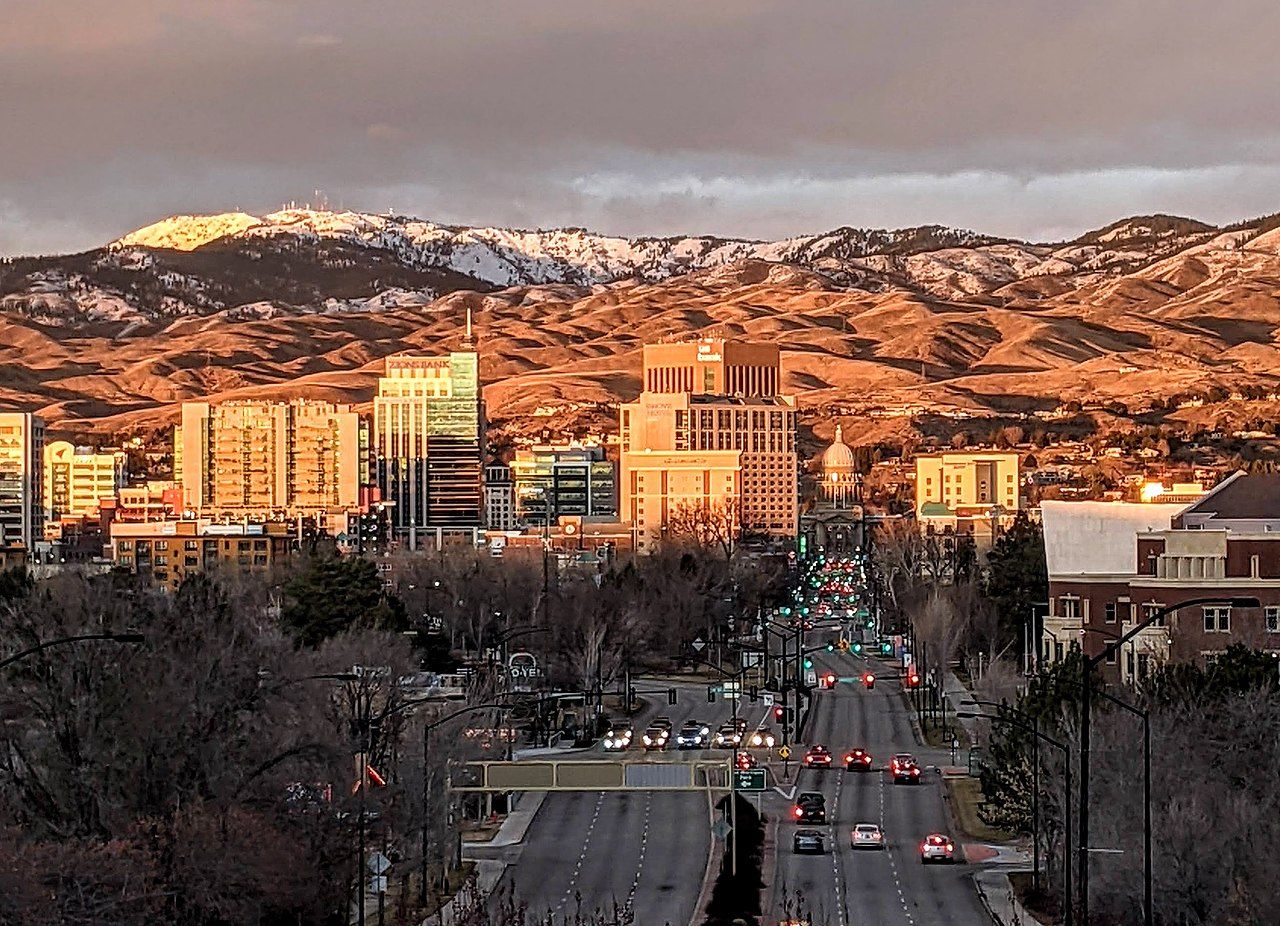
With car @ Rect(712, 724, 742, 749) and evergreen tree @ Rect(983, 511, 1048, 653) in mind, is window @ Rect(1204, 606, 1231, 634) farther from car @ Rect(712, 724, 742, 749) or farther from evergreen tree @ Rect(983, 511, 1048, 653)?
evergreen tree @ Rect(983, 511, 1048, 653)

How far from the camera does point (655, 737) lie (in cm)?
10600

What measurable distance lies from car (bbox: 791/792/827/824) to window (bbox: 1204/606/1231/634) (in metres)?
18.5

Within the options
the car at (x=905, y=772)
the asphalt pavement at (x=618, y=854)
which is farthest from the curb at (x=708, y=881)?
the car at (x=905, y=772)

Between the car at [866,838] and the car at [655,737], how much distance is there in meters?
20.8

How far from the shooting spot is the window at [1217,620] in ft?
323

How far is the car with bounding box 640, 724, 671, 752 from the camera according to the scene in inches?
3987

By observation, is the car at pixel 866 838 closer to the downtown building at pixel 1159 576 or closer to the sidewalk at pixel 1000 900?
the sidewalk at pixel 1000 900

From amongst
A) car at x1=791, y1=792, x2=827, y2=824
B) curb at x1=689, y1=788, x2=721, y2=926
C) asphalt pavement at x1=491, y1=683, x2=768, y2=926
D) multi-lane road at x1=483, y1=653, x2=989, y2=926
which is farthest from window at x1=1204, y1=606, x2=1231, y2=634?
curb at x1=689, y1=788, x2=721, y2=926

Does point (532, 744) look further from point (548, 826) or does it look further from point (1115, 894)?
point (1115, 894)

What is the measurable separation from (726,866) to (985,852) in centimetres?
818

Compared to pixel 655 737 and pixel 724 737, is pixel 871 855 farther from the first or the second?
pixel 724 737

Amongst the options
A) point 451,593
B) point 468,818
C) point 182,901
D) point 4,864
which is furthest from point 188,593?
point 451,593

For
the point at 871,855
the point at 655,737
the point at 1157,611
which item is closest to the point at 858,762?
the point at 655,737

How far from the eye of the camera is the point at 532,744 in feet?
349
